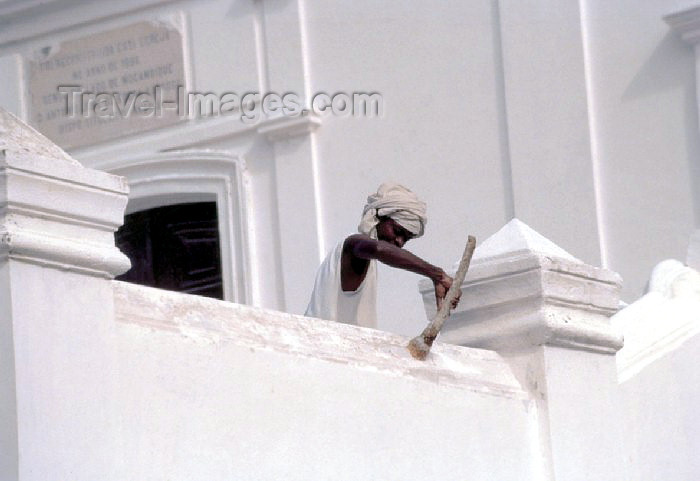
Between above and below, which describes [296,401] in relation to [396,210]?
below

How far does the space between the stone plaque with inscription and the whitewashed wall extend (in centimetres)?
11

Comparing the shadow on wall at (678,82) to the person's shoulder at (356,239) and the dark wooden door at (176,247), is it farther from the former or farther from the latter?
the person's shoulder at (356,239)

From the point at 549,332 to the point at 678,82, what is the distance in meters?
4.04

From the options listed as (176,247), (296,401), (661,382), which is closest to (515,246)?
(661,382)

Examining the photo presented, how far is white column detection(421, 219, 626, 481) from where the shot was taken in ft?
19.3

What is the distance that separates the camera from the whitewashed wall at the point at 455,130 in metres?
9.59

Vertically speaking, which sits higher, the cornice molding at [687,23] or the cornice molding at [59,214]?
the cornice molding at [687,23]

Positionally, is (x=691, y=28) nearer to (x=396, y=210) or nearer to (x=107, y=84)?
(x=396, y=210)

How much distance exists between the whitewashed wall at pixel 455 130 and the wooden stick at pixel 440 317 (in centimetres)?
393

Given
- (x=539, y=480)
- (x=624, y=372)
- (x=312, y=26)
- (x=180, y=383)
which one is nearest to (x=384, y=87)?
(x=312, y=26)

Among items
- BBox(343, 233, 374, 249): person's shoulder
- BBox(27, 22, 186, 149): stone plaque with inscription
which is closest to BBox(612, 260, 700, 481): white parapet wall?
BBox(343, 233, 374, 249): person's shoulder

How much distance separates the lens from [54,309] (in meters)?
4.23

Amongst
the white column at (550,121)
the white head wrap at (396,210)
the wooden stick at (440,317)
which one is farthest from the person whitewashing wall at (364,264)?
the white column at (550,121)

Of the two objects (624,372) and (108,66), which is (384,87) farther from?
(624,372)
